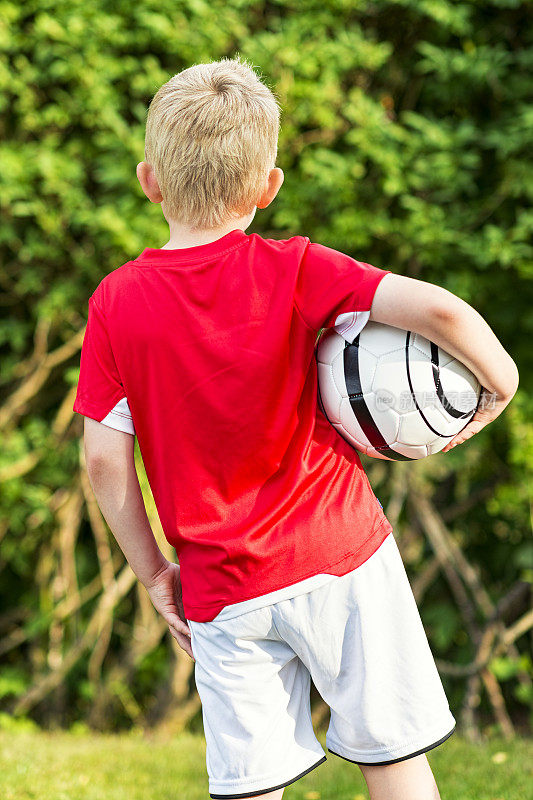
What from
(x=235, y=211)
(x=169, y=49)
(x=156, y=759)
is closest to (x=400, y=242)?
(x=169, y=49)

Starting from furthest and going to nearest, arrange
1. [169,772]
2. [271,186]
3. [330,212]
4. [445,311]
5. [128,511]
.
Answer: [330,212] → [169,772] → [128,511] → [271,186] → [445,311]

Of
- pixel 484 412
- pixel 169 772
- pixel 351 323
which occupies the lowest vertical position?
pixel 169 772

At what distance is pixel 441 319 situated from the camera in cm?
156

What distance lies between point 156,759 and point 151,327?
3017 mm

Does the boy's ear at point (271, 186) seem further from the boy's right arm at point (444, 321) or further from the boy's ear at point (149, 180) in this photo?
the boy's right arm at point (444, 321)

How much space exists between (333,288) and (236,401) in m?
0.31

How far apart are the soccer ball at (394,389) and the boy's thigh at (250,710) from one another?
453mm

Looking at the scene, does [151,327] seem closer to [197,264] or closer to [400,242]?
[197,264]

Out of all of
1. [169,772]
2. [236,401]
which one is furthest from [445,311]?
[169,772]

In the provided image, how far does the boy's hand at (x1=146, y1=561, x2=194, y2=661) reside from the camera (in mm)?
1941

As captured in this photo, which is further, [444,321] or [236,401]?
[236,401]

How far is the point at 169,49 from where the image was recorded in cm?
402

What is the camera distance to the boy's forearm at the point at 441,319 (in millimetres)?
1556

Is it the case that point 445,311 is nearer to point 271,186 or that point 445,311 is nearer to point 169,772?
point 271,186
